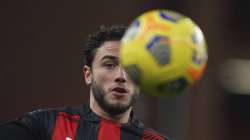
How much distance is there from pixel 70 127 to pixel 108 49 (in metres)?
0.63

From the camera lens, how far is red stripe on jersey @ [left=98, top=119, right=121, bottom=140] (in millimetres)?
5582

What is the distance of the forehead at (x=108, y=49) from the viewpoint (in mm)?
5652

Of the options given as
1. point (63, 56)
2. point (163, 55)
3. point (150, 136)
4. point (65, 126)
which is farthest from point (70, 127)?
point (63, 56)

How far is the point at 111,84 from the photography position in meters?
5.53

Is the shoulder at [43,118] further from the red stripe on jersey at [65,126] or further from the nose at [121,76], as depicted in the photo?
the nose at [121,76]

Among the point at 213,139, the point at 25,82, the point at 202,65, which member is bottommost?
the point at 213,139

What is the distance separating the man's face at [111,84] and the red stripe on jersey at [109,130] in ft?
0.30

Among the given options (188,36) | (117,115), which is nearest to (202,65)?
(188,36)

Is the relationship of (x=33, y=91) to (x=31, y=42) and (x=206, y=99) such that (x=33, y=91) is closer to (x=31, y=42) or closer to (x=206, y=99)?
(x=31, y=42)

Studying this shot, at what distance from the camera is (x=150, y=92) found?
4656mm

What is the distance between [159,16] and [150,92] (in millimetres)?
474

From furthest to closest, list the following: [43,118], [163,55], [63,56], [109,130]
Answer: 1. [63,56]
2. [109,130]
3. [43,118]
4. [163,55]

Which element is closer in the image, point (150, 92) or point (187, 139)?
point (150, 92)

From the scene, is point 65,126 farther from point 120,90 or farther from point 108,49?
point 108,49
